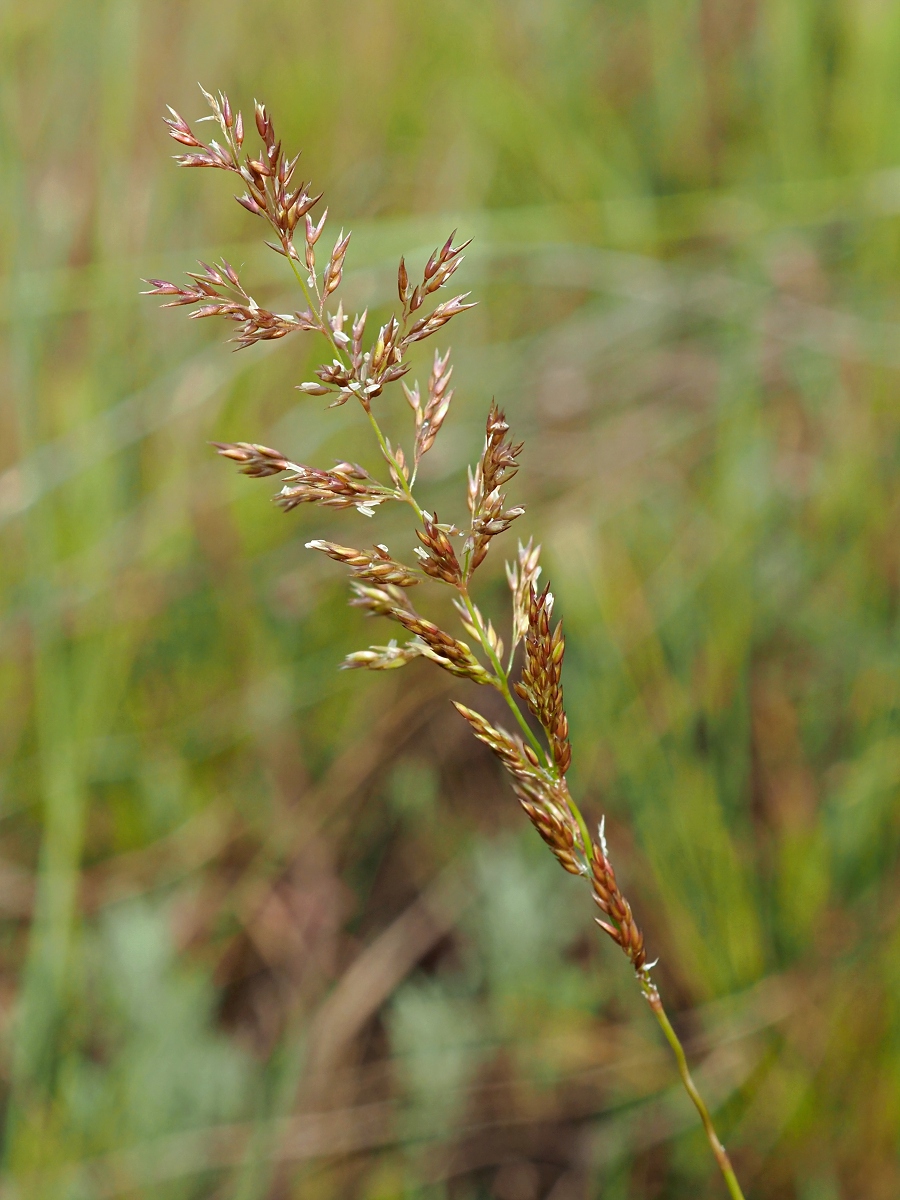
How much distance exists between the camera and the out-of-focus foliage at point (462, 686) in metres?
1.53

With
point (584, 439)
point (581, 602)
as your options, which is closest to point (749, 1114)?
point (581, 602)

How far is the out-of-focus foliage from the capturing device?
153cm

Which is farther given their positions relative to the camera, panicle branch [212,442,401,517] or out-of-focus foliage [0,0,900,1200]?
out-of-focus foliage [0,0,900,1200]

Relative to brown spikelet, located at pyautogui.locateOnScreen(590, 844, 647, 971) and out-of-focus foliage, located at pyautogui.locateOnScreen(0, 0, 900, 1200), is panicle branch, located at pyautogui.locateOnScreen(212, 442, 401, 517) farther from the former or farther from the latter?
out-of-focus foliage, located at pyautogui.locateOnScreen(0, 0, 900, 1200)

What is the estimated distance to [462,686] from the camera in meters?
2.04

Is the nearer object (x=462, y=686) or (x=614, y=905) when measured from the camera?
(x=614, y=905)

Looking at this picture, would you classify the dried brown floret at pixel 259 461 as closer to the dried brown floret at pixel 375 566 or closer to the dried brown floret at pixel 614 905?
the dried brown floret at pixel 375 566

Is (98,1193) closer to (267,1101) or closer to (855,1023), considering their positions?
(267,1101)

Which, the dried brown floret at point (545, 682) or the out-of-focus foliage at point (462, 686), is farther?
the out-of-focus foliage at point (462, 686)

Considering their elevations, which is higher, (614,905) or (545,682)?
(545,682)

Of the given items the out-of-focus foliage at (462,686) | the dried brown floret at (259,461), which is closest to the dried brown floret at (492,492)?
the dried brown floret at (259,461)

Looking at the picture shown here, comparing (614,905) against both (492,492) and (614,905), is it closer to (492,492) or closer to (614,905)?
(614,905)

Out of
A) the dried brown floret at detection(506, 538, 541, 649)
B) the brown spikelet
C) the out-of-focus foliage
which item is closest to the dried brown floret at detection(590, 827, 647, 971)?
the brown spikelet

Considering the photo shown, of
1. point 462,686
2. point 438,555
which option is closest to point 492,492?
point 438,555
